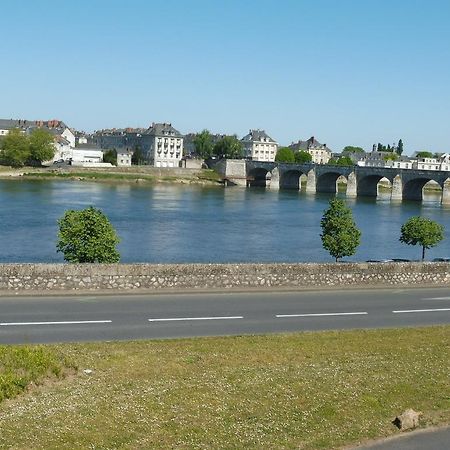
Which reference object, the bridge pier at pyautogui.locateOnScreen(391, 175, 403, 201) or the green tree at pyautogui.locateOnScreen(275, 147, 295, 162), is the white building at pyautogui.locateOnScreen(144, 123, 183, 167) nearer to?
the green tree at pyautogui.locateOnScreen(275, 147, 295, 162)

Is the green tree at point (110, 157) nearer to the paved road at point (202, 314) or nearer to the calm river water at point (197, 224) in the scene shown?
the calm river water at point (197, 224)

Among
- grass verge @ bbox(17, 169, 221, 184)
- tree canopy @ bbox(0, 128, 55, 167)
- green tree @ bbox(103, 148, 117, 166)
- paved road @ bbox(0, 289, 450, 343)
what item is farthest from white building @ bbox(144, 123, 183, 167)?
paved road @ bbox(0, 289, 450, 343)

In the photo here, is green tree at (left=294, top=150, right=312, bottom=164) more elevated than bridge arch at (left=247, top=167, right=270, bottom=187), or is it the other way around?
green tree at (left=294, top=150, right=312, bottom=164)

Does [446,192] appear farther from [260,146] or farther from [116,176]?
[260,146]

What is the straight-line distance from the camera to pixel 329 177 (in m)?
129

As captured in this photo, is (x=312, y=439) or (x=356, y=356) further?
(x=356, y=356)

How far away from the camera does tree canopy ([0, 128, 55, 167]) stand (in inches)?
4995

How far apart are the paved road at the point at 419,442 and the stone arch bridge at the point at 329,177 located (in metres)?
101

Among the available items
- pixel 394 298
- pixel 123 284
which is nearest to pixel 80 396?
pixel 123 284

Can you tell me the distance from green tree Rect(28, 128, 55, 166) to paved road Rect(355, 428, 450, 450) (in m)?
126

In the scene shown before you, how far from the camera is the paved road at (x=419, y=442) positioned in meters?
10.3

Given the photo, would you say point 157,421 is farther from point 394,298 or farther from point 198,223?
point 198,223

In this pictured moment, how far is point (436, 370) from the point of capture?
44.6ft

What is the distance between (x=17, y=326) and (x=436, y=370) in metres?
8.60
